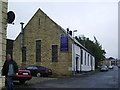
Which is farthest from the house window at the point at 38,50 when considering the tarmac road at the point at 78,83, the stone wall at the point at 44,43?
the tarmac road at the point at 78,83

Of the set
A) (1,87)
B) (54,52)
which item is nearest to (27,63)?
(54,52)

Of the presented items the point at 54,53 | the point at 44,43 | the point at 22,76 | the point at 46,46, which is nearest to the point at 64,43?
the point at 54,53

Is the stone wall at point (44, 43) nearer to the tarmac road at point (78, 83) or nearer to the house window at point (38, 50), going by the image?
the house window at point (38, 50)

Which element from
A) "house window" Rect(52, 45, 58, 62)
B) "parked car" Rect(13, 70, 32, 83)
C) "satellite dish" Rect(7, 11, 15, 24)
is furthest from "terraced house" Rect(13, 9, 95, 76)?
"satellite dish" Rect(7, 11, 15, 24)

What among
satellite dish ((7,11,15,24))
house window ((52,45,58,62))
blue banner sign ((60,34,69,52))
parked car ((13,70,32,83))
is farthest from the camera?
house window ((52,45,58,62))

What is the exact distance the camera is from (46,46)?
1531 inches

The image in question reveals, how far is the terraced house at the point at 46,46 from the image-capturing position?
37.3 metres

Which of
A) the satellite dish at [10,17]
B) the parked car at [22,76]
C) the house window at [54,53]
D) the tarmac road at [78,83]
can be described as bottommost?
the tarmac road at [78,83]

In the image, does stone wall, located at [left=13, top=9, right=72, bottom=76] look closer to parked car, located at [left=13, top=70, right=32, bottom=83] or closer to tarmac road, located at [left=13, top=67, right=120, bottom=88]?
tarmac road, located at [left=13, top=67, right=120, bottom=88]

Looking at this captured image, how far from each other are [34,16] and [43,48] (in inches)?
194

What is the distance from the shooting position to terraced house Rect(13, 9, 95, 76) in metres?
37.3

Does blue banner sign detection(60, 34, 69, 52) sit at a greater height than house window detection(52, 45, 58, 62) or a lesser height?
greater

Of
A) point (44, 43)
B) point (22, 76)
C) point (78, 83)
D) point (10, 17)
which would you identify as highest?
point (44, 43)

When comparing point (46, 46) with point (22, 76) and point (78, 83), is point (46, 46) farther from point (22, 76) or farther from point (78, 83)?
point (22, 76)
